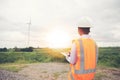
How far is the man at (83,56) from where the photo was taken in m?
3.96

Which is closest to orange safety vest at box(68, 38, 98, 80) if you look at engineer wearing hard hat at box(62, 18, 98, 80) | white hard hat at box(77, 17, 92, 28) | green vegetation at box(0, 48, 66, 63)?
engineer wearing hard hat at box(62, 18, 98, 80)

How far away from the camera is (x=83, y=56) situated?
398cm

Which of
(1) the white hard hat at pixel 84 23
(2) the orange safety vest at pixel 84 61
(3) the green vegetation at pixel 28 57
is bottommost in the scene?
(3) the green vegetation at pixel 28 57

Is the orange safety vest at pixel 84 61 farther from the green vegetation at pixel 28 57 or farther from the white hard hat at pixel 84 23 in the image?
the green vegetation at pixel 28 57

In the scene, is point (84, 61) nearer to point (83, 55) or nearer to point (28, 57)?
point (83, 55)

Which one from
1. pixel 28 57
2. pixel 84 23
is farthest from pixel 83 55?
pixel 28 57

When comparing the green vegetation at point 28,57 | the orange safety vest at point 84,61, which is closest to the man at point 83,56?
the orange safety vest at point 84,61

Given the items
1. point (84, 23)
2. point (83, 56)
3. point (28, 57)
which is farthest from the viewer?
point (28, 57)

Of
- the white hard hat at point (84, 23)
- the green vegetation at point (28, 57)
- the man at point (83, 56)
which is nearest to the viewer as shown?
the man at point (83, 56)

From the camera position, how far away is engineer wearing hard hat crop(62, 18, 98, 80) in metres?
3.96

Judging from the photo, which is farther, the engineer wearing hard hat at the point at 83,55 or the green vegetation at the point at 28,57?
the green vegetation at the point at 28,57

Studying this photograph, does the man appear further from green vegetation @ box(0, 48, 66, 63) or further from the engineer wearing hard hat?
green vegetation @ box(0, 48, 66, 63)

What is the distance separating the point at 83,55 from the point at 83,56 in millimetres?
17

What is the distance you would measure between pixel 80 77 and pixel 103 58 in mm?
28926
